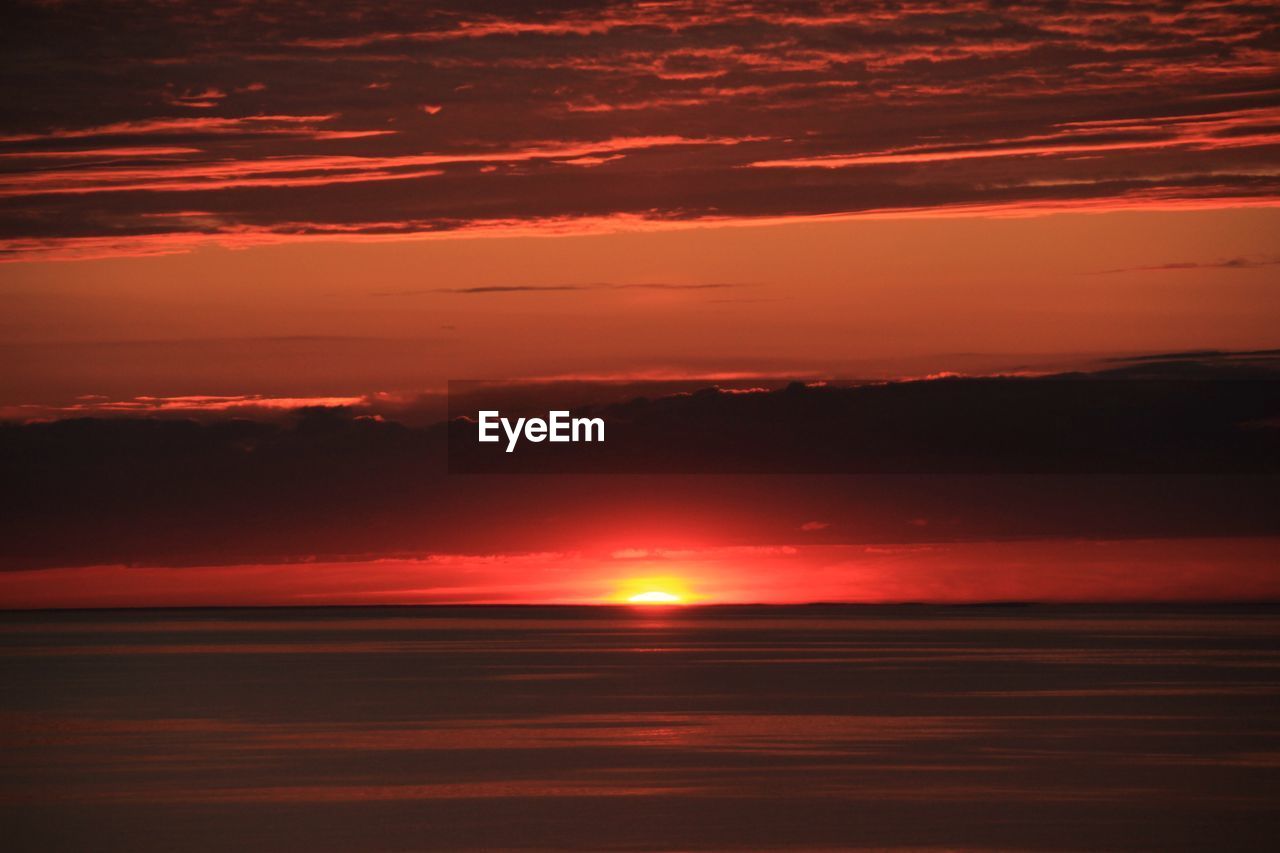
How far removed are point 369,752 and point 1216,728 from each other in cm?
2229

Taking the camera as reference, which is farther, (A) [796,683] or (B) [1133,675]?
(B) [1133,675]

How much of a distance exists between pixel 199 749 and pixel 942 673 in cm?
4779

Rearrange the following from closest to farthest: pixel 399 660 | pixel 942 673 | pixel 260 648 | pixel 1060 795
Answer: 1. pixel 1060 795
2. pixel 942 673
3. pixel 399 660
4. pixel 260 648

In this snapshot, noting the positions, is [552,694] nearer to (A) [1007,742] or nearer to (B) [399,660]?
(A) [1007,742]

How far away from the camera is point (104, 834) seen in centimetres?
3012

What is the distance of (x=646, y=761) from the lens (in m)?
41.5

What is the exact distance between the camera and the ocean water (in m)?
30.2

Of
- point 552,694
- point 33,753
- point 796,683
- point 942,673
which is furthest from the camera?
point 942,673

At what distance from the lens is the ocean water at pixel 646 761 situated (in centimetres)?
3023

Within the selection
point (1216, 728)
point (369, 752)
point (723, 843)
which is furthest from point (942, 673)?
point (723, 843)

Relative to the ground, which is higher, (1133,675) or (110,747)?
(1133,675)

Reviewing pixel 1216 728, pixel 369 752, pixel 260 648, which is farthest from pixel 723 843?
pixel 260 648

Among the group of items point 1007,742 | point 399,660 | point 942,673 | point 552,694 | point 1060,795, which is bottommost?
point 1060,795

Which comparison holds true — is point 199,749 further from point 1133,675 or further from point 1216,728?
point 1133,675
